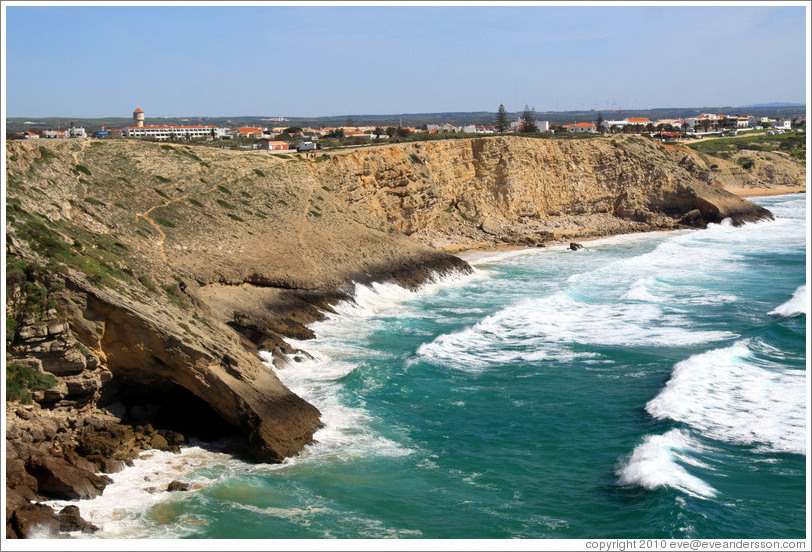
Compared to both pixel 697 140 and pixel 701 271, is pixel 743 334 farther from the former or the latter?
pixel 697 140

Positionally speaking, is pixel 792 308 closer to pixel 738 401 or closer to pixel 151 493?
pixel 738 401

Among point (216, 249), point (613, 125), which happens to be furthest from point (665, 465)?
point (613, 125)

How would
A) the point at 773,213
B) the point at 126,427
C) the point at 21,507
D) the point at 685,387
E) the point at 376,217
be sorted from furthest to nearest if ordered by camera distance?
the point at 773,213 < the point at 376,217 < the point at 685,387 < the point at 126,427 < the point at 21,507

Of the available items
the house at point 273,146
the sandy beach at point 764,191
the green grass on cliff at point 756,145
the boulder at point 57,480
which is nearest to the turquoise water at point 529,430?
the boulder at point 57,480

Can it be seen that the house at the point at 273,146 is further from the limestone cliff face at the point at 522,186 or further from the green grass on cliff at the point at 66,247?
the green grass on cliff at the point at 66,247

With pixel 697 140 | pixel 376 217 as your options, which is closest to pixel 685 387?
pixel 376 217

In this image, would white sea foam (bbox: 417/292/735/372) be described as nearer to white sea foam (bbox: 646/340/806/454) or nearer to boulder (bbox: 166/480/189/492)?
white sea foam (bbox: 646/340/806/454)
